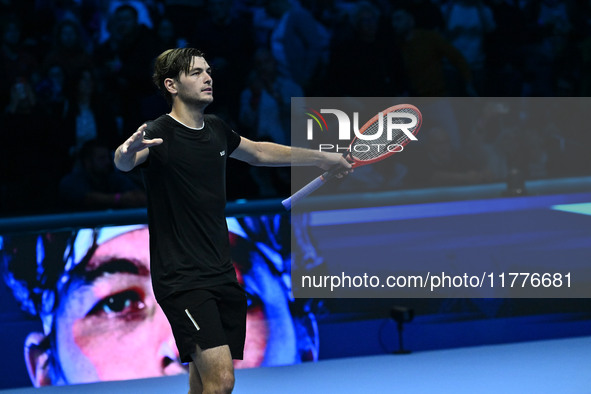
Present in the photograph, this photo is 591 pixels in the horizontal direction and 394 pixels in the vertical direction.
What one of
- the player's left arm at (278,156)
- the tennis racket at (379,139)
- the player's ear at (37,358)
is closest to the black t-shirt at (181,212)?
the player's left arm at (278,156)

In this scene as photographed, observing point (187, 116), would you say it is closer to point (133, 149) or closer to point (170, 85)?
point (170, 85)

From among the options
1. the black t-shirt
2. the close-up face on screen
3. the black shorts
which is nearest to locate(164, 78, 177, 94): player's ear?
the black t-shirt

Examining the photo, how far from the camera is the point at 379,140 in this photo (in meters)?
4.90

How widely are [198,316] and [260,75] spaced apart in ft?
12.2

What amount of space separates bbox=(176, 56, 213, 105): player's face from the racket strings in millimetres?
1050

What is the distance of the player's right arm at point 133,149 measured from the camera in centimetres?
326

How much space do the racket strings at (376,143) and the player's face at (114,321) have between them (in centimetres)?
153

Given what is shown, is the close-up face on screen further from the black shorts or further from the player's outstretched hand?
the player's outstretched hand

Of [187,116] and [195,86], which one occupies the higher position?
[195,86]

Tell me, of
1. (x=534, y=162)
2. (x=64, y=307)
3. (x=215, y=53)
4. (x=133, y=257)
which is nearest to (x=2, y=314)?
A: (x=64, y=307)

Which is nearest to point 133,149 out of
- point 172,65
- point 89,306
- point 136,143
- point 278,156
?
point 136,143

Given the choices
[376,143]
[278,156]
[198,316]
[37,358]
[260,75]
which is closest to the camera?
[198,316]

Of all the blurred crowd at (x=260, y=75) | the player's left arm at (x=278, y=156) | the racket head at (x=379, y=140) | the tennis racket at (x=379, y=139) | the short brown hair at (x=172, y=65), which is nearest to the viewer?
the short brown hair at (x=172, y=65)

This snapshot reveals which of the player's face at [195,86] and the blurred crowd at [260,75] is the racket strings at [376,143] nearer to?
the player's face at [195,86]
